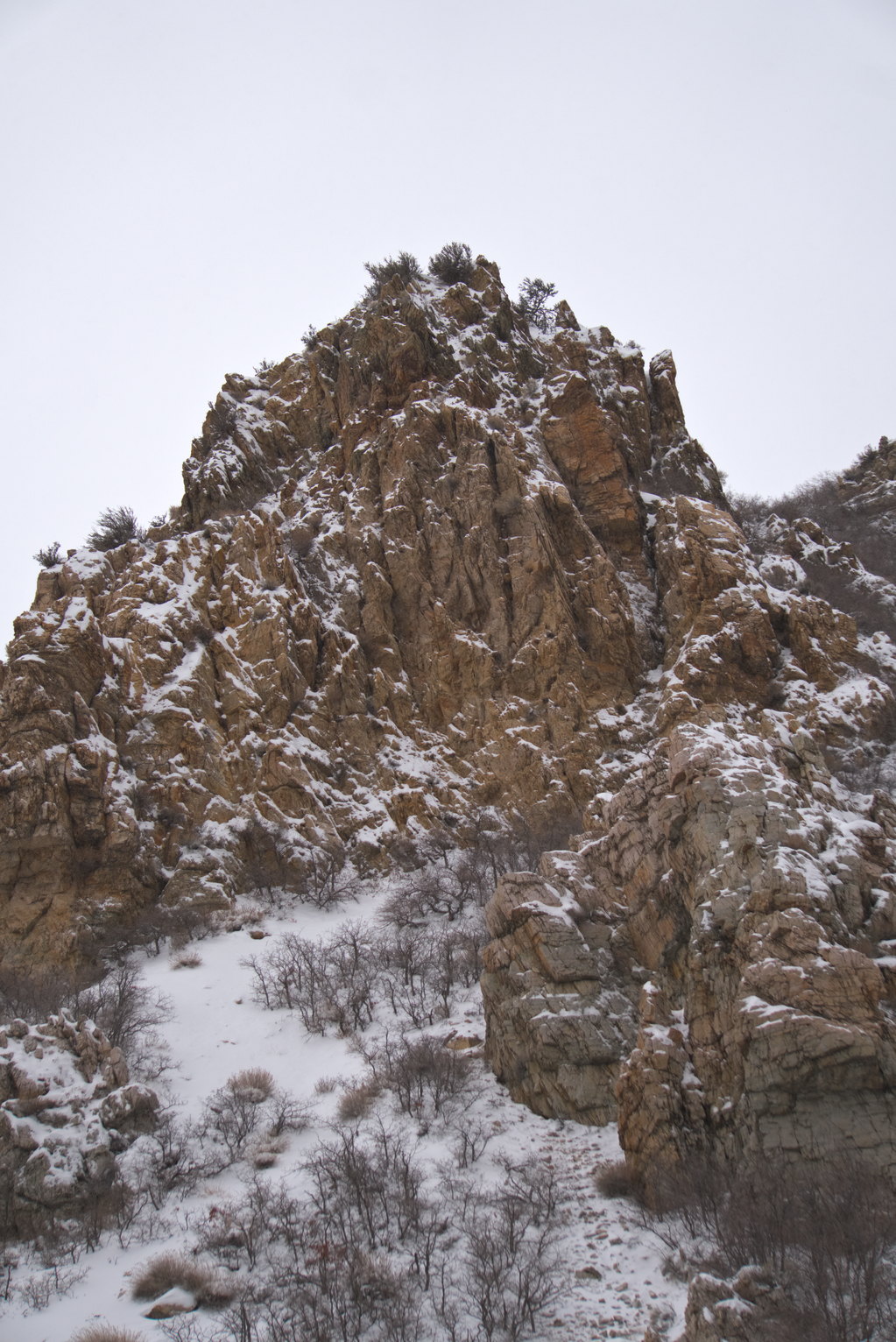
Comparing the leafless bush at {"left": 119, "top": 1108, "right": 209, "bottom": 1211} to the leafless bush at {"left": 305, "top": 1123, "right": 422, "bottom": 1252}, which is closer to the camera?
the leafless bush at {"left": 305, "top": 1123, "right": 422, "bottom": 1252}

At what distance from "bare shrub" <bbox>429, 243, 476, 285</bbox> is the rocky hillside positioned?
640 mm

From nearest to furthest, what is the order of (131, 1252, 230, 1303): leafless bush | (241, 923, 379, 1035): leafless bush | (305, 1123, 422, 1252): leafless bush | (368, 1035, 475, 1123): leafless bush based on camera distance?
(131, 1252, 230, 1303): leafless bush → (305, 1123, 422, 1252): leafless bush → (368, 1035, 475, 1123): leafless bush → (241, 923, 379, 1035): leafless bush

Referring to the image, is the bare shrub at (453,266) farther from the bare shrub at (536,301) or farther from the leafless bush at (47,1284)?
the leafless bush at (47,1284)

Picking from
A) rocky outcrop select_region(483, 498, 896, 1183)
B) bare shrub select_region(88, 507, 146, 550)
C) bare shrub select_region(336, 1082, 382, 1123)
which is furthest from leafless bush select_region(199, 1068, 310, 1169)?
bare shrub select_region(88, 507, 146, 550)

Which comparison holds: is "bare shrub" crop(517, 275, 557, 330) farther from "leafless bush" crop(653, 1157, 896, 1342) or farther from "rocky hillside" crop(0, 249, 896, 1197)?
"leafless bush" crop(653, 1157, 896, 1342)

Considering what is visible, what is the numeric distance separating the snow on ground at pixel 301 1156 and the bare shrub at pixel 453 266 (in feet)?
143

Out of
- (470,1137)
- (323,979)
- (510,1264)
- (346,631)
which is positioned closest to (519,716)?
(346,631)

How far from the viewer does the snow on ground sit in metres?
11.7

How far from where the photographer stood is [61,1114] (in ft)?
52.9

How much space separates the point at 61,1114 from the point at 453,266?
168 feet

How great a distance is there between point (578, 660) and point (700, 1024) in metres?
23.6

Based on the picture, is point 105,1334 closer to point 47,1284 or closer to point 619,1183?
point 47,1284

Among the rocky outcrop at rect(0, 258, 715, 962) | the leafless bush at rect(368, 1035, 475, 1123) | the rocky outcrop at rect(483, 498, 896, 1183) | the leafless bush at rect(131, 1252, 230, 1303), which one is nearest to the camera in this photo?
the rocky outcrop at rect(483, 498, 896, 1183)

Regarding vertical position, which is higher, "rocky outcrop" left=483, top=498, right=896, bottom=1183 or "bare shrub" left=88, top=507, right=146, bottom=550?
"bare shrub" left=88, top=507, right=146, bottom=550
